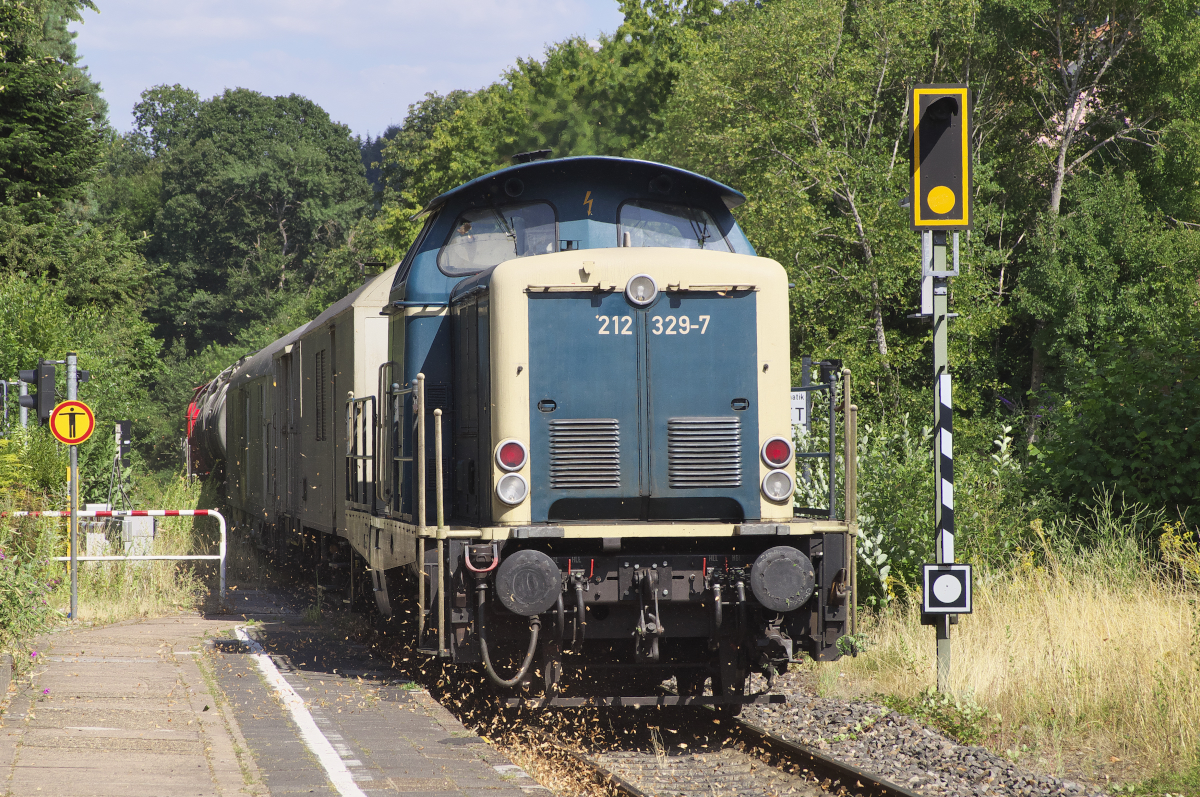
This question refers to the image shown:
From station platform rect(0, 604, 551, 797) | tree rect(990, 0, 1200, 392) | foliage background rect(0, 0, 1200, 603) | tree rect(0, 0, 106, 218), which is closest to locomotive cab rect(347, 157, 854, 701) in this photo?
station platform rect(0, 604, 551, 797)

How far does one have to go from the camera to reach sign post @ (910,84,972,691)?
7.12 meters

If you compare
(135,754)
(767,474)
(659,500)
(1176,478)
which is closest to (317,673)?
(135,754)

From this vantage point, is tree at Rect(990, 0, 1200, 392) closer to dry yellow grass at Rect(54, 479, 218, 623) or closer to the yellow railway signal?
the yellow railway signal

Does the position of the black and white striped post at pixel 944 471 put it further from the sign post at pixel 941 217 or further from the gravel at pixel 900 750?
the gravel at pixel 900 750

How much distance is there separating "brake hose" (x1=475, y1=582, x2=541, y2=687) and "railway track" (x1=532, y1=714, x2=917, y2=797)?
50 cm

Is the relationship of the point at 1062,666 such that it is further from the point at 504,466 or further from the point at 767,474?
the point at 504,466

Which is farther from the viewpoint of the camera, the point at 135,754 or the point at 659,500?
the point at 659,500

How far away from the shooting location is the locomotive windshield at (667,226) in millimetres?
7559

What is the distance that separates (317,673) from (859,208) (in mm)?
17286

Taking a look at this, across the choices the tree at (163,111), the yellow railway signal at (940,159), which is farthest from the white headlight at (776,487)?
the tree at (163,111)

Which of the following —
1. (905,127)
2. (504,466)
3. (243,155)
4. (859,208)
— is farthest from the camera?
(243,155)

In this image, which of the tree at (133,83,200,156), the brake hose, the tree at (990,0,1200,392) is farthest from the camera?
the tree at (133,83,200,156)

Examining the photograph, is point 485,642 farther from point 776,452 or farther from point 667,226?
point 667,226

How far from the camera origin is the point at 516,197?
7.63 m
